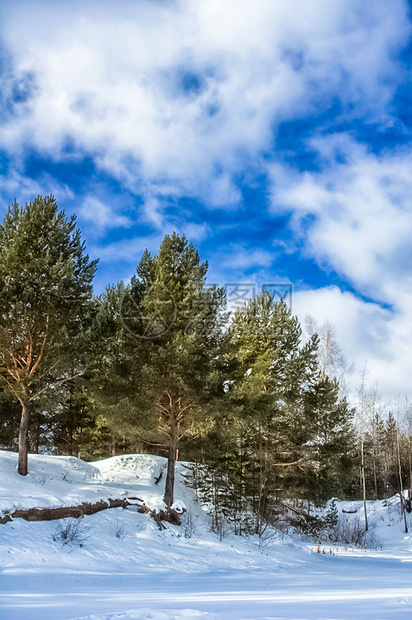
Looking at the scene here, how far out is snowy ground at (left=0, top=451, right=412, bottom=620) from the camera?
5809 millimetres

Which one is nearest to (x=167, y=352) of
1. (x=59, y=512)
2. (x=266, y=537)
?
→ (x=59, y=512)

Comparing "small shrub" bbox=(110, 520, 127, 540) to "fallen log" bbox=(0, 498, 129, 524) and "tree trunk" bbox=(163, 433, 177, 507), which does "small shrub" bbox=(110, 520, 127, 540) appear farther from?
"tree trunk" bbox=(163, 433, 177, 507)

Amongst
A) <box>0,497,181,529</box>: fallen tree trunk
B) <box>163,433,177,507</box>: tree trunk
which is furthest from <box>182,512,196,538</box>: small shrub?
<box>163,433,177,507</box>: tree trunk

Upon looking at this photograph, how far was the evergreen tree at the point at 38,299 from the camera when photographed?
15352 millimetres

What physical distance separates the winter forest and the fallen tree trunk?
1.17 meters

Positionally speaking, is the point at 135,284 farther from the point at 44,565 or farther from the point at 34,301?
the point at 44,565

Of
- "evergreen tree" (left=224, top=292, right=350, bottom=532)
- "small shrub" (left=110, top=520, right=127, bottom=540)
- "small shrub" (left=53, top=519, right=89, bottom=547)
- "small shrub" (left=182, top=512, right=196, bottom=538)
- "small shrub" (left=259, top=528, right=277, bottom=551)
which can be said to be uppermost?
"evergreen tree" (left=224, top=292, right=350, bottom=532)

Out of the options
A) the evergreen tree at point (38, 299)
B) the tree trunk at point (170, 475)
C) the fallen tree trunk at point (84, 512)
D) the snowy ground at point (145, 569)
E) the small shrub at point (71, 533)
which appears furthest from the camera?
the tree trunk at point (170, 475)

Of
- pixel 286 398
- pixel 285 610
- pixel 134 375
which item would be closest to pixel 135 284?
pixel 134 375

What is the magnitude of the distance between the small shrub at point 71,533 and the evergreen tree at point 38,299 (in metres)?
4.14

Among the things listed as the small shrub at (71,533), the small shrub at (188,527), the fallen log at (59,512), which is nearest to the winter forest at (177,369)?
the small shrub at (188,527)

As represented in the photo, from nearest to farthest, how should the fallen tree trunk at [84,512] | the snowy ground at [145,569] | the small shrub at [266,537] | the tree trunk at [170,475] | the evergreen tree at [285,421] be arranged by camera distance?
the snowy ground at [145,569]
the fallen tree trunk at [84,512]
the tree trunk at [170,475]
the small shrub at [266,537]
the evergreen tree at [285,421]

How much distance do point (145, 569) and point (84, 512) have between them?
10.7ft

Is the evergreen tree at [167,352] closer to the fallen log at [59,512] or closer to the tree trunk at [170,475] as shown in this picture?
the tree trunk at [170,475]
